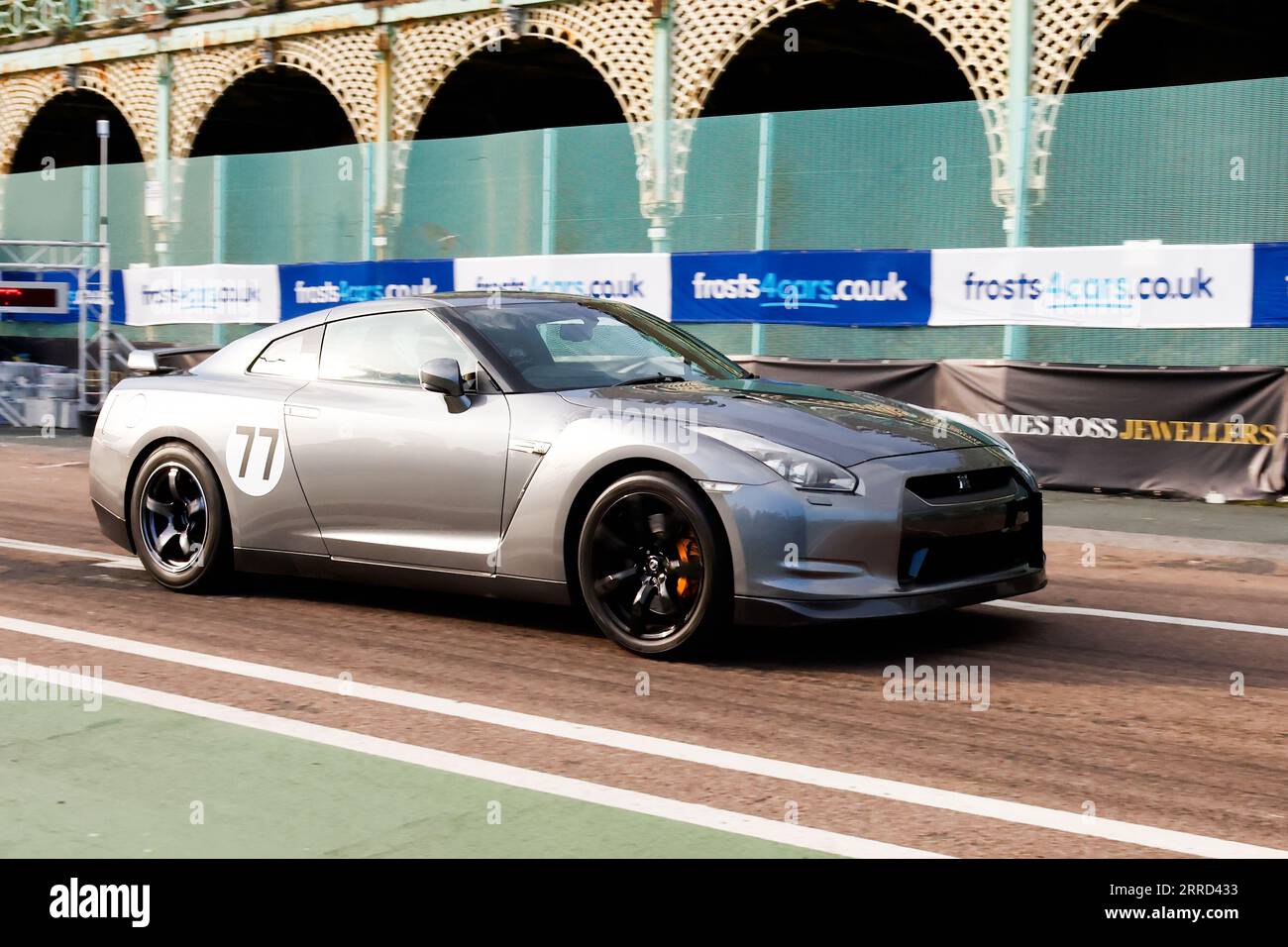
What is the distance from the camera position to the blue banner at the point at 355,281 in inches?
741

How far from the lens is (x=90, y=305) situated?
866 inches

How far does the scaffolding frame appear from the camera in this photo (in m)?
19.6

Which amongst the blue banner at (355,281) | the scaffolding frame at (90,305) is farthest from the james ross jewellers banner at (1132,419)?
the scaffolding frame at (90,305)

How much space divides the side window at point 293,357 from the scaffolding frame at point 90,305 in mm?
10438

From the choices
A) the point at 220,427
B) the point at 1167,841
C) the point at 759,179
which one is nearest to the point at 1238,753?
the point at 1167,841

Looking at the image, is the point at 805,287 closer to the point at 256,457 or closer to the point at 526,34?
the point at 526,34

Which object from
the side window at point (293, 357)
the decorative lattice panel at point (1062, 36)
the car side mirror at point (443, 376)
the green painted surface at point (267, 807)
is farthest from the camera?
the decorative lattice panel at point (1062, 36)

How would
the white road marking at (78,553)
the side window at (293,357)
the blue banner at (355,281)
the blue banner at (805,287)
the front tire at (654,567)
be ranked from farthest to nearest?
the blue banner at (355,281), the blue banner at (805,287), the white road marking at (78,553), the side window at (293,357), the front tire at (654,567)

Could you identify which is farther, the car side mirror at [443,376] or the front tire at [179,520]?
the front tire at [179,520]

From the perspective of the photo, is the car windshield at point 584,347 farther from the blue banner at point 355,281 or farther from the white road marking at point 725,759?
Answer: the blue banner at point 355,281

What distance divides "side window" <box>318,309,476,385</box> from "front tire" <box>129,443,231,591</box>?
2.84 feet

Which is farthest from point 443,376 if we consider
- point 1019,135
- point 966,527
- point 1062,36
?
point 1062,36

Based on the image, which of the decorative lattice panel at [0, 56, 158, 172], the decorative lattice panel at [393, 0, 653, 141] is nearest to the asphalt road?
the decorative lattice panel at [393, 0, 653, 141]

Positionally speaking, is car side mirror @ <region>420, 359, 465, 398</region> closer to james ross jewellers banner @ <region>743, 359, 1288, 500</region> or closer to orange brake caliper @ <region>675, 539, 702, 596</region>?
orange brake caliper @ <region>675, 539, 702, 596</region>
